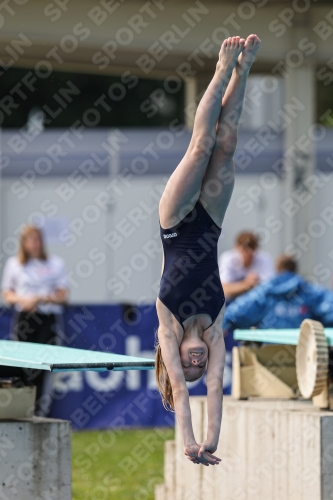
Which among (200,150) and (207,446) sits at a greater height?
(200,150)

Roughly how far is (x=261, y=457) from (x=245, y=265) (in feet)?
13.7

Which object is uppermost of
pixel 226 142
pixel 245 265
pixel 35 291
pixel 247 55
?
pixel 245 265

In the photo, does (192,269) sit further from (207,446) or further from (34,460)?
(34,460)

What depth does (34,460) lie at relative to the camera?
566 centimetres

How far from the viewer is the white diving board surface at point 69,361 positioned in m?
5.11

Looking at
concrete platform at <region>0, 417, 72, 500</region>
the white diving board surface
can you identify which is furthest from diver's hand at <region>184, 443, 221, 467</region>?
concrete platform at <region>0, 417, 72, 500</region>

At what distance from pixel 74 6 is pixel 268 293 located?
4528mm

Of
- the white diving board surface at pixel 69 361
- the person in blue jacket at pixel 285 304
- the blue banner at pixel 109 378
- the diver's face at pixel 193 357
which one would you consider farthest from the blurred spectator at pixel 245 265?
the diver's face at pixel 193 357

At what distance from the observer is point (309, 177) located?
1321 centimetres

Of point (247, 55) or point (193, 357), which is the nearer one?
point (193, 357)

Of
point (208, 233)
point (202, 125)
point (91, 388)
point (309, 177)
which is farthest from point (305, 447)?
point (309, 177)

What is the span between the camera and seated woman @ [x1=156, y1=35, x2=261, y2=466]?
5.15m

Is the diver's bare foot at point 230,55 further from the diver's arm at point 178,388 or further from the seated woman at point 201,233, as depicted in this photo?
the diver's arm at point 178,388

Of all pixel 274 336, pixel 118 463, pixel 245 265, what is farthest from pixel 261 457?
pixel 245 265
